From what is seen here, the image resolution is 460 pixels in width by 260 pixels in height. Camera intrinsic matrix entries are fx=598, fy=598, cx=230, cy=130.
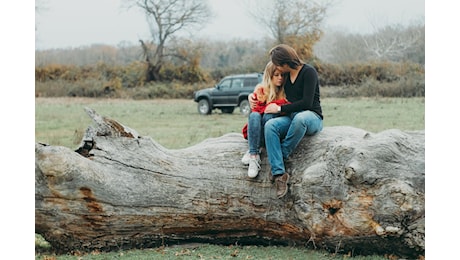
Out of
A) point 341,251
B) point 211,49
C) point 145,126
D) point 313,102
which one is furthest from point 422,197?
point 211,49

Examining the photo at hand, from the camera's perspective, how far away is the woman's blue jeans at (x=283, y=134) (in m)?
6.10

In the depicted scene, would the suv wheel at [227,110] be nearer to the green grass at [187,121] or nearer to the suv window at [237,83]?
the green grass at [187,121]

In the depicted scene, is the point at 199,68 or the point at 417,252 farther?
the point at 199,68

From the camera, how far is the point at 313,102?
249 inches

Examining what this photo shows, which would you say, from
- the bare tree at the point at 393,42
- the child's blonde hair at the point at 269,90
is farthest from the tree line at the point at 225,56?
the child's blonde hair at the point at 269,90

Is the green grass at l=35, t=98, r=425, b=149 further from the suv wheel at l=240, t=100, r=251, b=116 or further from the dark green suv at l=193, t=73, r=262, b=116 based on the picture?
the suv wheel at l=240, t=100, r=251, b=116

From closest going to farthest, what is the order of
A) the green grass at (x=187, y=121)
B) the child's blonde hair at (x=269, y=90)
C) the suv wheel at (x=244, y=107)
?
the child's blonde hair at (x=269, y=90) < the green grass at (x=187, y=121) < the suv wheel at (x=244, y=107)

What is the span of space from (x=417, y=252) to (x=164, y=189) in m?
2.63

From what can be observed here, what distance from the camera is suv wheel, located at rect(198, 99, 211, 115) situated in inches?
1061

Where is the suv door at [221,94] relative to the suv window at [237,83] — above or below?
below

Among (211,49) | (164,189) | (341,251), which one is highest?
(211,49)

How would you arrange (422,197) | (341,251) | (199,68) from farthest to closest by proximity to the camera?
(199,68) → (341,251) → (422,197)

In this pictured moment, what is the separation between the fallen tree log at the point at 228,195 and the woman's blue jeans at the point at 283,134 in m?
0.23

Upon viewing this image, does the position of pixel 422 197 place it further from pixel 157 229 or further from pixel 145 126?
pixel 145 126
